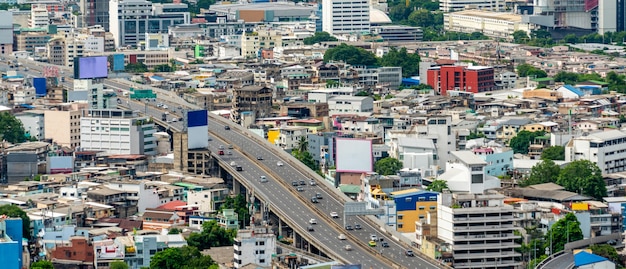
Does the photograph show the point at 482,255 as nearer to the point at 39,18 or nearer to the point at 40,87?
the point at 40,87

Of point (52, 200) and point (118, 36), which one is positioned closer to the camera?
point (52, 200)

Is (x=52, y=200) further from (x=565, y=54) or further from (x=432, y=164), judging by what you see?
(x=565, y=54)

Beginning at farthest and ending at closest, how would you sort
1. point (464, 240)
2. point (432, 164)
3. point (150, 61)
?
point (150, 61)
point (432, 164)
point (464, 240)

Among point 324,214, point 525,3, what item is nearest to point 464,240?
point 324,214

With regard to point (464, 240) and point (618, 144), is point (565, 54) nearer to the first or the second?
point (618, 144)

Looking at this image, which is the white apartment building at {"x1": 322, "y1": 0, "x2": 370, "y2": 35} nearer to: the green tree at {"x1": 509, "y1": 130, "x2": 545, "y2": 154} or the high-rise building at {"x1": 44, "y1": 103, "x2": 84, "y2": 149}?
the high-rise building at {"x1": 44, "y1": 103, "x2": 84, "y2": 149}

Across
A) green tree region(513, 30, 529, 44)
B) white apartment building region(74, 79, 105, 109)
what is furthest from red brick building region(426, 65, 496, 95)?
green tree region(513, 30, 529, 44)

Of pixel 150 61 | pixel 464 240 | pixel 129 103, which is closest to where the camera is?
pixel 464 240
